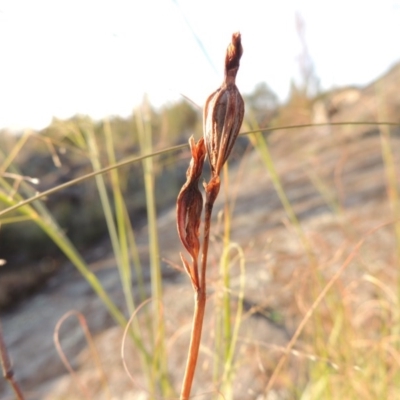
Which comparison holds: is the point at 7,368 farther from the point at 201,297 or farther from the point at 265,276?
the point at 265,276

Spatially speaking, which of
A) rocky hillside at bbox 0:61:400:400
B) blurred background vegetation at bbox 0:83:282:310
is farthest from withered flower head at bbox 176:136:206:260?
blurred background vegetation at bbox 0:83:282:310

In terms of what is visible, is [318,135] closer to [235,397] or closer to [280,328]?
[280,328]

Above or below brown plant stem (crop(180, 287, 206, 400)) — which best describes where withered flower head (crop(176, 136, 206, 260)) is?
above

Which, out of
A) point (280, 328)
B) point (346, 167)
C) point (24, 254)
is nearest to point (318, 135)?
point (346, 167)

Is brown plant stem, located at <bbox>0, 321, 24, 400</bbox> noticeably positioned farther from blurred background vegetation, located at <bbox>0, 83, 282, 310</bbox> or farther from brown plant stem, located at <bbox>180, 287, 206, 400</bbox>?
blurred background vegetation, located at <bbox>0, 83, 282, 310</bbox>

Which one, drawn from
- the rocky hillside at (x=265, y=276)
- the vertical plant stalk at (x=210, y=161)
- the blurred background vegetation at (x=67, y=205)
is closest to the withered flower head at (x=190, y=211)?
the vertical plant stalk at (x=210, y=161)

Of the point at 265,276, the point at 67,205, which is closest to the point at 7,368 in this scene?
the point at 265,276

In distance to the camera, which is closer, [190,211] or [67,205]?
[190,211]
